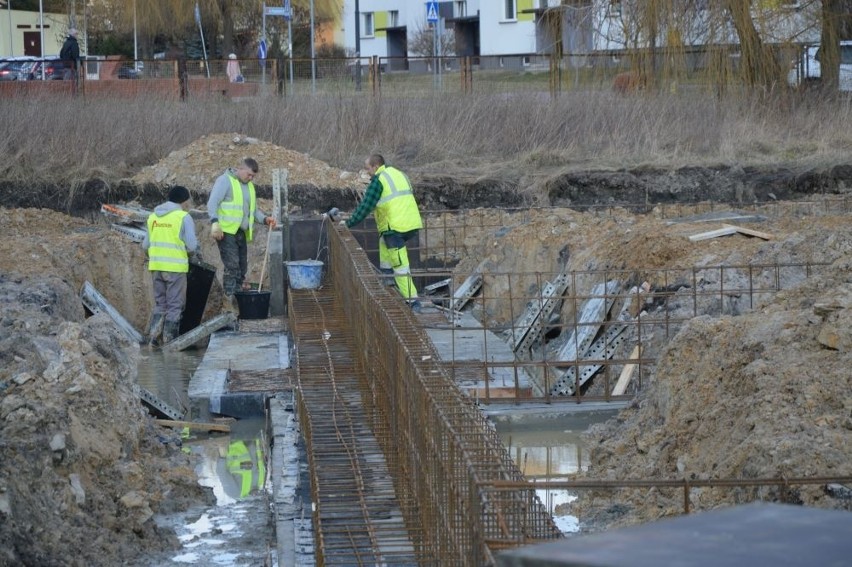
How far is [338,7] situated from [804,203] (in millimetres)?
30053

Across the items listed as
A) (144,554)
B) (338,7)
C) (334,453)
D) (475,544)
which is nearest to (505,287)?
(334,453)

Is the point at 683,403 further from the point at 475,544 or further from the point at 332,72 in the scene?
the point at 332,72

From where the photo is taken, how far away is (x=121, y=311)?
1582cm

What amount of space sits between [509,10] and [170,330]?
38418mm

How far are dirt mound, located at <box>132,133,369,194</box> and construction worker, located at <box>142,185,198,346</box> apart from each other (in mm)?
4508

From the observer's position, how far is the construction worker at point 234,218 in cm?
1391

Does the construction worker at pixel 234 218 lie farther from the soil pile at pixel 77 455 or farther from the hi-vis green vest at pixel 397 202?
the soil pile at pixel 77 455

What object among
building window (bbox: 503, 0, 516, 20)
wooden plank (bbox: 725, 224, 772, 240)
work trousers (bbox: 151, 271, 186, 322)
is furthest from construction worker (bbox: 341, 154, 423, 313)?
building window (bbox: 503, 0, 516, 20)

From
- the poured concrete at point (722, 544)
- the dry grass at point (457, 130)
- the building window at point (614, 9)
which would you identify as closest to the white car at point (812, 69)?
the dry grass at point (457, 130)

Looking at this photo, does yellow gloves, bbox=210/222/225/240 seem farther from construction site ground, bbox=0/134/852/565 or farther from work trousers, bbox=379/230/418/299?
work trousers, bbox=379/230/418/299

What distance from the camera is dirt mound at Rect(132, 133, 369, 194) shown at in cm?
1838

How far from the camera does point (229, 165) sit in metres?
18.7

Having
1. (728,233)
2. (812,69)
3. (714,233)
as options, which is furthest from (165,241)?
(812,69)

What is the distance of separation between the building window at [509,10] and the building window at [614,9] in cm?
2781
